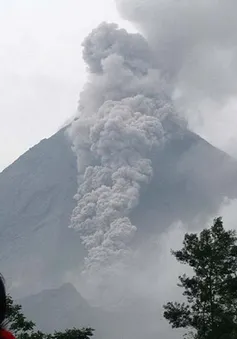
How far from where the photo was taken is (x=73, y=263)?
652 ft

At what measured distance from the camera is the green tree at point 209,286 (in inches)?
720

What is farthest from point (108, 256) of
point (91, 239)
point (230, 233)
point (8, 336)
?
point (8, 336)

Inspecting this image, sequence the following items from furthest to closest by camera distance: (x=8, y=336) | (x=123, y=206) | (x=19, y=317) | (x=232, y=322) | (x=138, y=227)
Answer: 1. (x=138, y=227)
2. (x=123, y=206)
3. (x=232, y=322)
4. (x=19, y=317)
5. (x=8, y=336)

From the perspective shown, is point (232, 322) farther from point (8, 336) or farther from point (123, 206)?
point (123, 206)

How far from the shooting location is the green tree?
18281 mm

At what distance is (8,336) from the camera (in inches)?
92.7

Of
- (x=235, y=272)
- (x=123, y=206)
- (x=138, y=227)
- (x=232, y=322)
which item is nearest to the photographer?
(x=232, y=322)

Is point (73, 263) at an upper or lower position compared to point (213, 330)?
upper

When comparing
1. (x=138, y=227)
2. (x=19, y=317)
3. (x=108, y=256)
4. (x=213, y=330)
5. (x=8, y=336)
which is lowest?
(x=8, y=336)

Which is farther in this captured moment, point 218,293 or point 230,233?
point 230,233

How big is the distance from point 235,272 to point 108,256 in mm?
104313

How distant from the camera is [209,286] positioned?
62.0 ft

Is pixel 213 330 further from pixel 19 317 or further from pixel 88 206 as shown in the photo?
pixel 88 206

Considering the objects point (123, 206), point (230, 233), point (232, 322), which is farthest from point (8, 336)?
point (123, 206)
